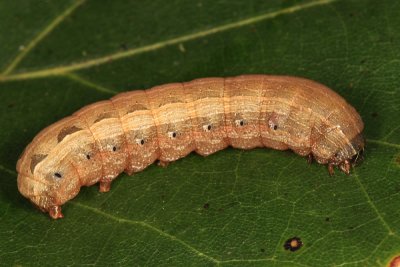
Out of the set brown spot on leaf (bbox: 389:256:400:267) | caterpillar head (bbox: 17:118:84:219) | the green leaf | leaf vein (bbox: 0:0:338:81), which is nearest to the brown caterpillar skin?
caterpillar head (bbox: 17:118:84:219)

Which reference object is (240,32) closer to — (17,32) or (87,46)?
(87,46)

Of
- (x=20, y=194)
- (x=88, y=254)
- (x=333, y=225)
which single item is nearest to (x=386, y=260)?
(x=333, y=225)

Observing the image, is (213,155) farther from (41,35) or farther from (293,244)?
(41,35)

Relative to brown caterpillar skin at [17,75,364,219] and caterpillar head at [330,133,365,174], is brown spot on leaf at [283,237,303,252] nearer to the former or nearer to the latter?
caterpillar head at [330,133,365,174]

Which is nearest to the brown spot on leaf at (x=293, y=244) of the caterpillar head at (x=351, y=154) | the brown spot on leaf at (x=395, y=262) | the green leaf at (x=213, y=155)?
the green leaf at (x=213, y=155)

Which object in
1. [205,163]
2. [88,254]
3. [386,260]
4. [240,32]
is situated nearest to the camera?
[386,260]

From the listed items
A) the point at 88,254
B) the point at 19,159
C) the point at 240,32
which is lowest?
the point at 88,254
